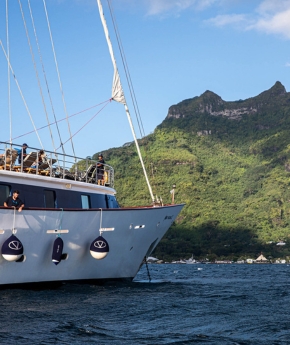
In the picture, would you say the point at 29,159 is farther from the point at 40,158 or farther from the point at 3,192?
the point at 3,192

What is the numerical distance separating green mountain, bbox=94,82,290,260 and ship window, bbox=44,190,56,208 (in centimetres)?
8662

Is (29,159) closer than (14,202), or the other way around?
(14,202)

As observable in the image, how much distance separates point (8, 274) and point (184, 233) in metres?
105

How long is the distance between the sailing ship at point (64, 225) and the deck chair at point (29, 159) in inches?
1.2

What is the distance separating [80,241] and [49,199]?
62.0 inches

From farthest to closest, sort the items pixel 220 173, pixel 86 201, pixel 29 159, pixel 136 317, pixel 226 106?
1. pixel 226 106
2. pixel 220 173
3. pixel 86 201
4. pixel 29 159
5. pixel 136 317

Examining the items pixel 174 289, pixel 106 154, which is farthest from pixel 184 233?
pixel 174 289

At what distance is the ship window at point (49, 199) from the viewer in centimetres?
1683

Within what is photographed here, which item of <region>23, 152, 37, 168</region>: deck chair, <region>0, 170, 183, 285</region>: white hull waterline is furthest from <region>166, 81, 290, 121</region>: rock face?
<region>23, 152, 37, 168</region>: deck chair

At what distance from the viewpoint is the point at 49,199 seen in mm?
16938

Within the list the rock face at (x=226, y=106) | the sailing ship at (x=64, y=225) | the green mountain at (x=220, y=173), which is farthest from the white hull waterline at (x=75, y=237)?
the rock face at (x=226, y=106)

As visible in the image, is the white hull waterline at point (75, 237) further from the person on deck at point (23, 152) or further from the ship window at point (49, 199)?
the person on deck at point (23, 152)

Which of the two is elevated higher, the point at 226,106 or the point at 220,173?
the point at 226,106

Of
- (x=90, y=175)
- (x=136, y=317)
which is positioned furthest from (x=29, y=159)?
(x=136, y=317)
